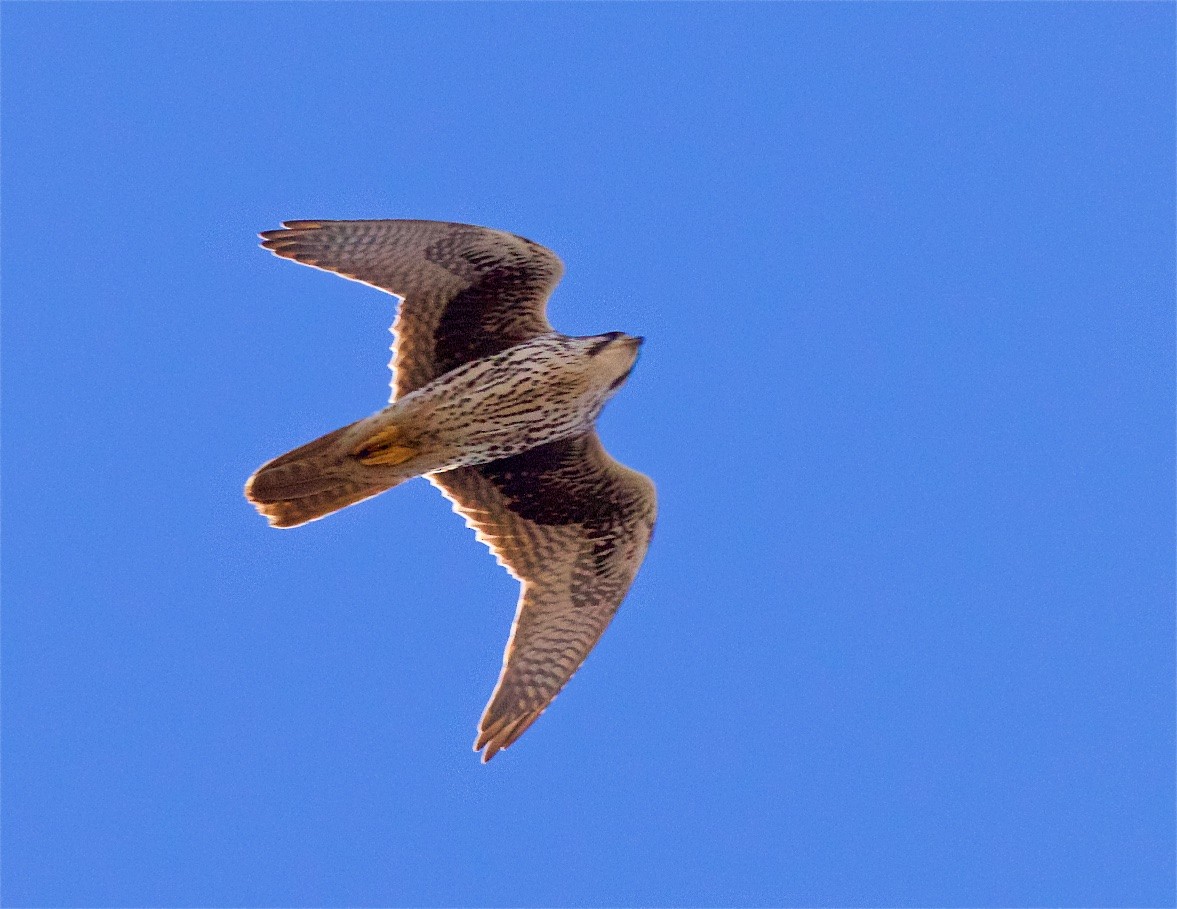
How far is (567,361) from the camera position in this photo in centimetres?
845

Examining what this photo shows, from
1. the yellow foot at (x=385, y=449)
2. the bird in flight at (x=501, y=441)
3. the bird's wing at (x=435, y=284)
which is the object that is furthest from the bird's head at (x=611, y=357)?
the yellow foot at (x=385, y=449)

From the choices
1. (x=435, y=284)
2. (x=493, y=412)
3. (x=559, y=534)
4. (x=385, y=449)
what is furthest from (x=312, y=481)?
(x=559, y=534)

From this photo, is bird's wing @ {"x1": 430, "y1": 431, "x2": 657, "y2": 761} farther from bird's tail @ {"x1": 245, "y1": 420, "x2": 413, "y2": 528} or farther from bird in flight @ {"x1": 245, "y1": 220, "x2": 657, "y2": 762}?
bird's tail @ {"x1": 245, "y1": 420, "x2": 413, "y2": 528}

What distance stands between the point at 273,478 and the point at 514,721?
197 cm

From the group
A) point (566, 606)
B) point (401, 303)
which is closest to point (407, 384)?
point (401, 303)

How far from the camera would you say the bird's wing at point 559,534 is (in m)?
9.07

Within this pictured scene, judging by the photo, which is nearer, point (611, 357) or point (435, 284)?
point (611, 357)

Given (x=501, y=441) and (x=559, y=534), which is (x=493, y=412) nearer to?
(x=501, y=441)

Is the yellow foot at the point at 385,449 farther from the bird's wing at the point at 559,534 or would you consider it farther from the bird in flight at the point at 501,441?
the bird's wing at the point at 559,534

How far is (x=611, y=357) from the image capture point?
8359mm

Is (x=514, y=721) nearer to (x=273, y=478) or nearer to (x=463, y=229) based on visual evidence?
(x=273, y=478)

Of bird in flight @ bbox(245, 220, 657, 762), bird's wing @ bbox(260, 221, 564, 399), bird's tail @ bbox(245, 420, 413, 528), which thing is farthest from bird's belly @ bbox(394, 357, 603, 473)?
bird's wing @ bbox(260, 221, 564, 399)

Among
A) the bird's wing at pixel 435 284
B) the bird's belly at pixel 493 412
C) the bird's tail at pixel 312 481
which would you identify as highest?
the bird's wing at pixel 435 284

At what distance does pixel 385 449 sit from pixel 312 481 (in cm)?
43
